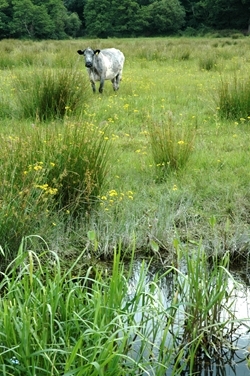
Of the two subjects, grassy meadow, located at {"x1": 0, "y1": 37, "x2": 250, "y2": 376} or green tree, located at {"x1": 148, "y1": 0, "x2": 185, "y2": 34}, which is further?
green tree, located at {"x1": 148, "y1": 0, "x2": 185, "y2": 34}

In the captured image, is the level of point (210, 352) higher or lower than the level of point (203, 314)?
lower

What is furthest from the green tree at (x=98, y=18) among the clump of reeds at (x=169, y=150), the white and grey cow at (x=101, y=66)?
the clump of reeds at (x=169, y=150)

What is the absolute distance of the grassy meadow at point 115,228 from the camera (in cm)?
259

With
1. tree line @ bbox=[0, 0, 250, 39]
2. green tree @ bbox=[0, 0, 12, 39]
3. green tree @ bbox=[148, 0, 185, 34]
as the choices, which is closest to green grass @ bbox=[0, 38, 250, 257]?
tree line @ bbox=[0, 0, 250, 39]

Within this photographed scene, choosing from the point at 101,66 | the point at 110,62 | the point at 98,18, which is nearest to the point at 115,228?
the point at 101,66

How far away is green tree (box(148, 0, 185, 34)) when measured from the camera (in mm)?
48750

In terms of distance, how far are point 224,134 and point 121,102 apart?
253 cm

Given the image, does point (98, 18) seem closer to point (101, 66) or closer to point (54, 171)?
point (101, 66)

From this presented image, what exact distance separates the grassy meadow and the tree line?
40097 millimetres

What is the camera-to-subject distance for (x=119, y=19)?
50594 millimetres

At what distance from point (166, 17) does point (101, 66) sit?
134ft

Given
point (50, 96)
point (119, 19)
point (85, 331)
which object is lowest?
point (85, 331)

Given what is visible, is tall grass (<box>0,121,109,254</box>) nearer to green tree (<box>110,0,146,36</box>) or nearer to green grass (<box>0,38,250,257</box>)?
green grass (<box>0,38,250,257</box>)

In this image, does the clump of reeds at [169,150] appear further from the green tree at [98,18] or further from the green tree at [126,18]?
the green tree at [98,18]
